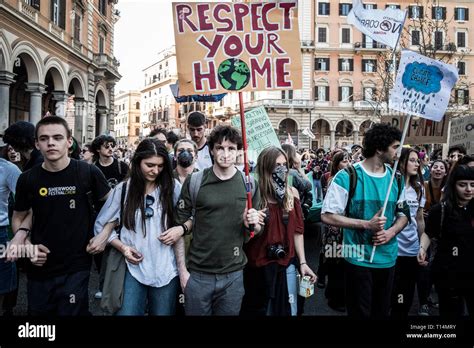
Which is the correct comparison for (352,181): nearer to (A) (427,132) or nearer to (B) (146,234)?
(B) (146,234)

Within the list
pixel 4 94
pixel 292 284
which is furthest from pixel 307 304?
pixel 4 94

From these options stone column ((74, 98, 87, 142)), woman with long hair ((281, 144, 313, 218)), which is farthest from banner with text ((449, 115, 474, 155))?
stone column ((74, 98, 87, 142))

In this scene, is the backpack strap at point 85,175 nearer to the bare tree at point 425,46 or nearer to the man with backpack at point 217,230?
the man with backpack at point 217,230

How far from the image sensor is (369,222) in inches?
120

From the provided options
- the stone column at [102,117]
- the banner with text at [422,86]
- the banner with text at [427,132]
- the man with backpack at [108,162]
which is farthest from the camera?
the stone column at [102,117]

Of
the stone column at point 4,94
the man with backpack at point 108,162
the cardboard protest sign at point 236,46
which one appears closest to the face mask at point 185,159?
the cardboard protest sign at point 236,46

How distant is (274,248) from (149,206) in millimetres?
992

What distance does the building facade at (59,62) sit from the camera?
15742 millimetres

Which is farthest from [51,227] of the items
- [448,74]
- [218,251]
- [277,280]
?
[448,74]

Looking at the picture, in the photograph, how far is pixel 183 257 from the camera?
115 inches

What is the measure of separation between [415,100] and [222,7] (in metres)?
1.79

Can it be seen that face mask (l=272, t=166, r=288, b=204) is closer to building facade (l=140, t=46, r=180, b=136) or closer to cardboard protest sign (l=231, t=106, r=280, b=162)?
cardboard protest sign (l=231, t=106, r=280, b=162)

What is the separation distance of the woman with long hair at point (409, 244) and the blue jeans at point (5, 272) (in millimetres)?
3421

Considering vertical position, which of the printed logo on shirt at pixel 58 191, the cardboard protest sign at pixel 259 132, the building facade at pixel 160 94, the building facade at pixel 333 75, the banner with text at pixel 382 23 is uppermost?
the building facade at pixel 160 94
